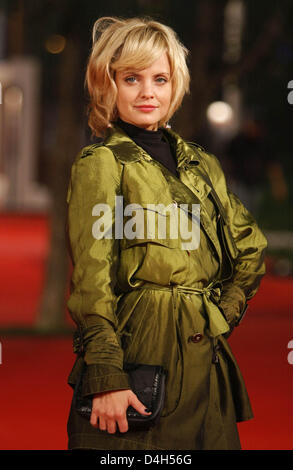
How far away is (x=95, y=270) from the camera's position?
244cm

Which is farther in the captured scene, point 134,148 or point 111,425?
point 134,148

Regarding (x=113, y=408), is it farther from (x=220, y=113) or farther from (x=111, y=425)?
(x=220, y=113)

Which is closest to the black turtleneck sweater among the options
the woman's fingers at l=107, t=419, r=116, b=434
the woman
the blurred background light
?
the woman

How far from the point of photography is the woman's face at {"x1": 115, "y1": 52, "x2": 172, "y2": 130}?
259 cm

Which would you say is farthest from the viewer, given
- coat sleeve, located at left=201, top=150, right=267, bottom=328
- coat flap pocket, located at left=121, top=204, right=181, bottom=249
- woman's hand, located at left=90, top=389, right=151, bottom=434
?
coat sleeve, located at left=201, top=150, right=267, bottom=328

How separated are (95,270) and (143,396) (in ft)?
1.15

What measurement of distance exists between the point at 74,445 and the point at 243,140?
465 inches

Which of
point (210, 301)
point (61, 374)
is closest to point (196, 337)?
point (210, 301)

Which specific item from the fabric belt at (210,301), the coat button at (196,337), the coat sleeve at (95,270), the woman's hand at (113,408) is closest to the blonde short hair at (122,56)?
the coat sleeve at (95,270)

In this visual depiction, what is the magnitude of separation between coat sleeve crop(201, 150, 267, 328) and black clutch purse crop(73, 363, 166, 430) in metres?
0.38

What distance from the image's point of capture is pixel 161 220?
2520mm

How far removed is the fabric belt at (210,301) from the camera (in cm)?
254

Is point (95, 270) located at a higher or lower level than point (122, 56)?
lower

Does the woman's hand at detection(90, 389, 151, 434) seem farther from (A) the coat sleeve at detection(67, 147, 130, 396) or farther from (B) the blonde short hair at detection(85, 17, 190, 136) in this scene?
(B) the blonde short hair at detection(85, 17, 190, 136)
